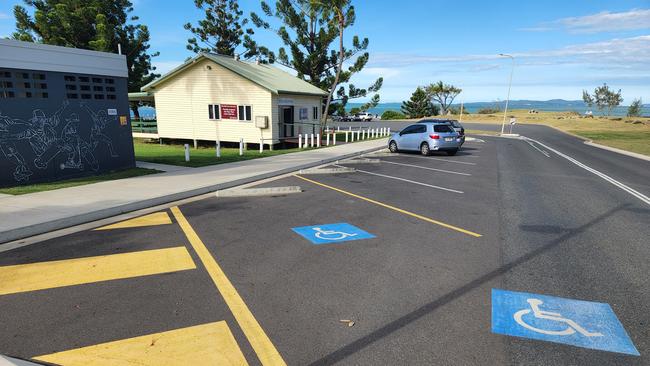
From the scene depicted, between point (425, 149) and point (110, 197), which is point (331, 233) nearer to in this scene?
point (110, 197)

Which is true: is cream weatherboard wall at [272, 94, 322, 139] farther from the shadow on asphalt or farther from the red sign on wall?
the shadow on asphalt

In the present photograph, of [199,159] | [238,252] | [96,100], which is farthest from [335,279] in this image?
[199,159]

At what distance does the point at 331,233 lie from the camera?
267 inches

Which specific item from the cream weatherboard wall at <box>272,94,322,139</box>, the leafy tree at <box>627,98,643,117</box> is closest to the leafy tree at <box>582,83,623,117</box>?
the leafy tree at <box>627,98,643,117</box>

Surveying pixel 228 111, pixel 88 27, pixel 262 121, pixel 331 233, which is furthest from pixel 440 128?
pixel 88 27

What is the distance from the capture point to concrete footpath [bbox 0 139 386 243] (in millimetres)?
6965

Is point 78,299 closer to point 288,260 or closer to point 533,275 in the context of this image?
point 288,260

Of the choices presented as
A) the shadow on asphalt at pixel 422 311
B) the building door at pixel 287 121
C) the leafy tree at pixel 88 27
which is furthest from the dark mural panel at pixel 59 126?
the leafy tree at pixel 88 27

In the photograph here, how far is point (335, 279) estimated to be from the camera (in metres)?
4.90

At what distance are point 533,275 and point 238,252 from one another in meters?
4.35

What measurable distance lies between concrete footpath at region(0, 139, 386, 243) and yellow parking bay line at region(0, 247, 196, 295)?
183 cm

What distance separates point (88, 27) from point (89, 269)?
121ft

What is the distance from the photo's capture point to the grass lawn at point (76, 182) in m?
9.50

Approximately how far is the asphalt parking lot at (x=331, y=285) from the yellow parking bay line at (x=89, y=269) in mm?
28
